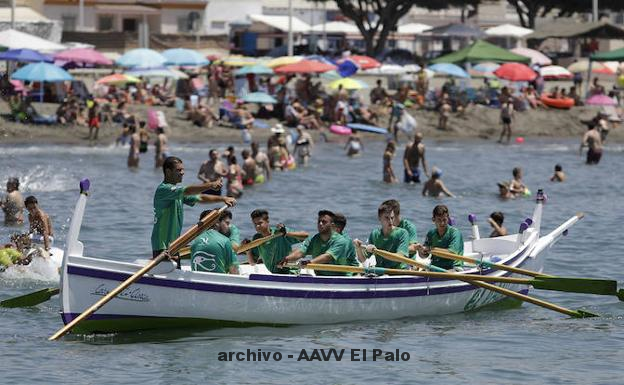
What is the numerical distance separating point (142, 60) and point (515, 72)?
608 inches

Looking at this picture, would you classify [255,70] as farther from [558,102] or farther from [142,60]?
[558,102]

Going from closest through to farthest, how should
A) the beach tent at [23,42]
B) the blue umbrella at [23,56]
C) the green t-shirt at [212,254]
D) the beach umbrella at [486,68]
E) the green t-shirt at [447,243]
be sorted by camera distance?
1. the green t-shirt at [212,254]
2. the green t-shirt at [447,243]
3. the blue umbrella at [23,56]
4. the beach tent at [23,42]
5. the beach umbrella at [486,68]

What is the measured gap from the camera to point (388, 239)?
65.7ft

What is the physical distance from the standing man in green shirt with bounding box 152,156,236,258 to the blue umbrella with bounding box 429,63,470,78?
40455 mm

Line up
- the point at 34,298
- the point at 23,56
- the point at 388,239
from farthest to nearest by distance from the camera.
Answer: the point at 23,56 → the point at 388,239 → the point at 34,298

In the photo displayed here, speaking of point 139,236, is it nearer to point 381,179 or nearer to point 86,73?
point 381,179

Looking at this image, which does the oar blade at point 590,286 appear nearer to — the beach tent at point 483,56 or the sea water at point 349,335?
the sea water at point 349,335

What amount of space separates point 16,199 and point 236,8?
6798 cm

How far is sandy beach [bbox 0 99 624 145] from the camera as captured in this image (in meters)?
49.4

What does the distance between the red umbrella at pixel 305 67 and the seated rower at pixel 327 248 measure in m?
36.0

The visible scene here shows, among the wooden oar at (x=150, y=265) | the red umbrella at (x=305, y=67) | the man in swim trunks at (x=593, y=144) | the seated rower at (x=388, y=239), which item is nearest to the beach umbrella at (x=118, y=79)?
the red umbrella at (x=305, y=67)

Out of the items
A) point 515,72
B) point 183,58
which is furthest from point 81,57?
point 515,72

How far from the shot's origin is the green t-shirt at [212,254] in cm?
1820

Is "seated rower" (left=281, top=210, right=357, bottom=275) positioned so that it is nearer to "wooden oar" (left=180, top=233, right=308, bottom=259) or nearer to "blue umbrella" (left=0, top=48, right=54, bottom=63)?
"wooden oar" (left=180, top=233, right=308, bottom=259)
